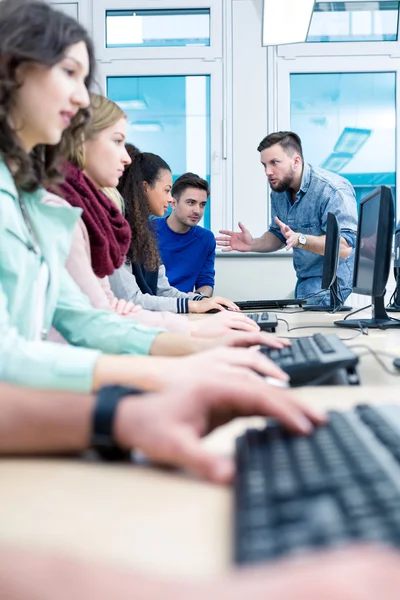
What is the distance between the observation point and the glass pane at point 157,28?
4.47m

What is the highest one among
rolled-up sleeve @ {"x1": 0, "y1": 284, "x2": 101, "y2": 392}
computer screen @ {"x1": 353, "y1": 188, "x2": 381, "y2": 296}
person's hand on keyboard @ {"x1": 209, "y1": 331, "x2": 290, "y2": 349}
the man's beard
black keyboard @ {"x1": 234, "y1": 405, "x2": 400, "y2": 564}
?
the man's beard

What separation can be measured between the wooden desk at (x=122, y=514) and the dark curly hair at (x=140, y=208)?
211 centimetres

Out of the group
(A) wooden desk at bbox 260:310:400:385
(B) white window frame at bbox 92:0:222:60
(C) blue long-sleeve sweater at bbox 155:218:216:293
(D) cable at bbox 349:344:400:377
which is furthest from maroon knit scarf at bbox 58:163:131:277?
(B) white window frame at bbox 92:0:222:60

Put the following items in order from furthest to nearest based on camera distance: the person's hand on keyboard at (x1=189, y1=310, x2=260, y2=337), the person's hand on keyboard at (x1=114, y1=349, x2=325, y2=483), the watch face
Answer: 1. the watch face
2. the person's hand on keyboard at (x1=189, y1=310, x2=260, y2=337)
3. the person's hand on keyboard at (x1=114, y1=349, x2=325, y2=483)

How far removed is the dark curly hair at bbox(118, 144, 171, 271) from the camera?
270 cm

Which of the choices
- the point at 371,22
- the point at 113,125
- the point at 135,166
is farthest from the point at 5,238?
the point at 371,22

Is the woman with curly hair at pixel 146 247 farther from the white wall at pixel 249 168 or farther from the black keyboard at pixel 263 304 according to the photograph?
the white wall at pixel 249 168

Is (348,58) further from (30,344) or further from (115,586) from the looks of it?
(115,586)

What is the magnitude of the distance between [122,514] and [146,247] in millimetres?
2277

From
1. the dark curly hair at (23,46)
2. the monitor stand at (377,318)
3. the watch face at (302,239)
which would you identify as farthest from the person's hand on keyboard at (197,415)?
the watch face at (302,239)

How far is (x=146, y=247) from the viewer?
270cm

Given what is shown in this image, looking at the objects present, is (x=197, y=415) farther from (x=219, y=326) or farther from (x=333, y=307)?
(x=333, y=307)

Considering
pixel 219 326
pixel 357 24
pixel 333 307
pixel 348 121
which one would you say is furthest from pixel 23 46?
pixel 357 24

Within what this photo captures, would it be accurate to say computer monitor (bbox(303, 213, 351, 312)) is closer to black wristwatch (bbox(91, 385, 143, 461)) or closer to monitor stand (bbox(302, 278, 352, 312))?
monitor stand (bbox(302, 278, 352, 312))
